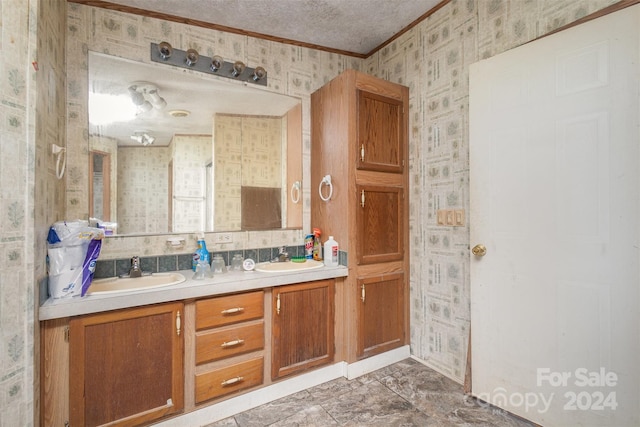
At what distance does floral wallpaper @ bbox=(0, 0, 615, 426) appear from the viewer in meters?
1.16

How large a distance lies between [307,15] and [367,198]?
142cm

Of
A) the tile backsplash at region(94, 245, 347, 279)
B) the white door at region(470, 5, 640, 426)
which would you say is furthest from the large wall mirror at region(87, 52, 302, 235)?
the white door at region(470, 5, 640, 426)

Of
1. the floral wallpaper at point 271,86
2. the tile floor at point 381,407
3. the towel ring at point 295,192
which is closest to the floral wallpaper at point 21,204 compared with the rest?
the floral wallpaper at point 271,86

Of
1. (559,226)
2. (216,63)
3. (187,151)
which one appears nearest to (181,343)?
(187,151)

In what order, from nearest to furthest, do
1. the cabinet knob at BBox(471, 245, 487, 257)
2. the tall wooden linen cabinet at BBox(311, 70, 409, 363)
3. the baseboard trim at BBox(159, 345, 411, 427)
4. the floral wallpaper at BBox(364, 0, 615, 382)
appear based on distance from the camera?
the baseboard trim at BBox(159, 345, 411, 427) < the cabinet knob at BBox(471, 245, 487, 257) < the floral wallpaper at BBox(364, 0, 615, 382) < the tall wooden linen cabinet at BBox(311, 70, 409, 363)

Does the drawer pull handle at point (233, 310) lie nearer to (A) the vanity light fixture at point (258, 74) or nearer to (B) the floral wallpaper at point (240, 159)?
(B) the floral wallpaper at point (240, 159)

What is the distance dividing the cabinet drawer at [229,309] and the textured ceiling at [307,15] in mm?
1942

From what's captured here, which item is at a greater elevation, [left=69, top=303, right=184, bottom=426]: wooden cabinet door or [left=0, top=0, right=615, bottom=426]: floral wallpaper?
[left=0, top=0, right=615, bottom=426]: floral wallpaper

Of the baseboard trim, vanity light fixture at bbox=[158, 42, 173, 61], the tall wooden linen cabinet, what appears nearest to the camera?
the baseboard trim

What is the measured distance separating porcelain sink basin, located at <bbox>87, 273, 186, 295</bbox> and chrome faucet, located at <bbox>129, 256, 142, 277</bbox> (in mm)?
25

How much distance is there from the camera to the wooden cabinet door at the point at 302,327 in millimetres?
1896

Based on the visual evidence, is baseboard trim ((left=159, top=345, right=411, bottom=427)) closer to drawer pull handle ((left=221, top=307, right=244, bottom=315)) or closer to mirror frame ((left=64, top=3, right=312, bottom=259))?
drawer pull handle ((left=221, top=307, right=244, bottom=315))

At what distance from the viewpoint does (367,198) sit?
2.21 metres

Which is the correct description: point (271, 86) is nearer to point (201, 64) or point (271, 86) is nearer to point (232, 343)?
point (201, 64)
